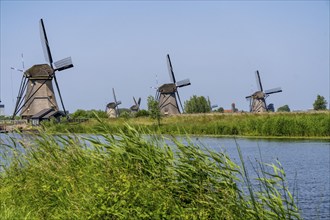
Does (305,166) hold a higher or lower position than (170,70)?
lower

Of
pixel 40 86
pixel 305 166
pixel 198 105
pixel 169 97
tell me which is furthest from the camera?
pixel 198 105

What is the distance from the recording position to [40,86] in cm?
4872

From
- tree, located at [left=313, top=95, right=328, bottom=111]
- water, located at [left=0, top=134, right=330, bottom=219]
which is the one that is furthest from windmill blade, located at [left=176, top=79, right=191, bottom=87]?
water, located at [left=0, top=134, right=330, bottom=219]

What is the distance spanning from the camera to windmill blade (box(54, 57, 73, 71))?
161 ft

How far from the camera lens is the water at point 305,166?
13.1 meters

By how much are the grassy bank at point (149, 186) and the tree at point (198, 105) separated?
270 ft

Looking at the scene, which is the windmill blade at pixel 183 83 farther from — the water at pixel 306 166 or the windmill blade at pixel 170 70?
the water at pixel 306 166

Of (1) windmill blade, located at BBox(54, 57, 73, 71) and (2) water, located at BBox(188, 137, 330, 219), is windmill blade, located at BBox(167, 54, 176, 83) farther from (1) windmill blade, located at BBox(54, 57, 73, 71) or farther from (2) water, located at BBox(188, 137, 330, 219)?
(2) water, located at BBox(188, 137, 330, 219)

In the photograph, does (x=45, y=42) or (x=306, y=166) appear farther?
(x=45, y=42)

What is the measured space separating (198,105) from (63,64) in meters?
43.2

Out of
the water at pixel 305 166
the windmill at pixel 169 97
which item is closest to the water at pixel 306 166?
the water at pixel 305 166

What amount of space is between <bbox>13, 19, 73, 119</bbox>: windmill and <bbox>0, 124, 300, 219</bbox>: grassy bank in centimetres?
4307

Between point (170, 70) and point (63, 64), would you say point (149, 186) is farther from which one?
point (170, 70)

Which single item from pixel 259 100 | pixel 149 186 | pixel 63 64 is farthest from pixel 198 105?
pixel 149 186
